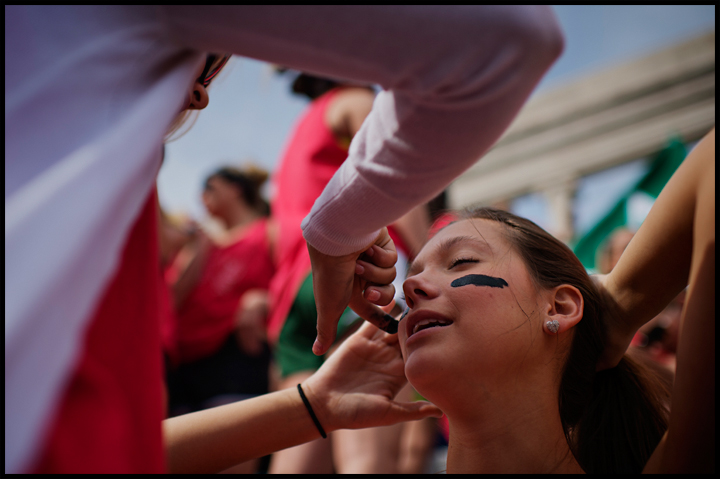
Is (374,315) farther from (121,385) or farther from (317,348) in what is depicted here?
(121,385)

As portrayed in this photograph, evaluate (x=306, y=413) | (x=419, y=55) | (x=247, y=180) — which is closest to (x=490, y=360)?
Answer: (x=306, y=413)

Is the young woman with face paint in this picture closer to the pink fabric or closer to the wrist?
the wrist

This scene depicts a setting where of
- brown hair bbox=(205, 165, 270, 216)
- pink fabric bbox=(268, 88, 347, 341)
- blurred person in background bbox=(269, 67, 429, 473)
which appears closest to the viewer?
blurred person in background bbox=(269, 67, 429, 473)

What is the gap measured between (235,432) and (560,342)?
894 millimetres

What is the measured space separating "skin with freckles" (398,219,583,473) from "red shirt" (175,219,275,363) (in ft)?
7.70

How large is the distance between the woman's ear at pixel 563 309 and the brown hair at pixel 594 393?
3cm

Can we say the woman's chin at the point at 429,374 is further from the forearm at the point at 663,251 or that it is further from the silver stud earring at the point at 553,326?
the forearm at the point at 663,251

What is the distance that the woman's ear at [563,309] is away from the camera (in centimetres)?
162

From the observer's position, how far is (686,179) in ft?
4.27

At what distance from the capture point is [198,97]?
1.27 metres

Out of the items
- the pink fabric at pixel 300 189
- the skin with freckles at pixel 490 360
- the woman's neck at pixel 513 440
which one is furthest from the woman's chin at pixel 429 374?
the pink fabric at pixel 300 189

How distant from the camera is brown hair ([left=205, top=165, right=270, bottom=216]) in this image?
4660 millimetres

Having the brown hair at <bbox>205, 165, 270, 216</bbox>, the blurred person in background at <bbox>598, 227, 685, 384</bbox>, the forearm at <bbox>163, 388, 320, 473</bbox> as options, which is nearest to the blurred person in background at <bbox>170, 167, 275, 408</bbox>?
the brown hair at <bbox>205, 165, 270, 216</bbox>

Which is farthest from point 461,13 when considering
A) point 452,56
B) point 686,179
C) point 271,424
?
point 271,424
